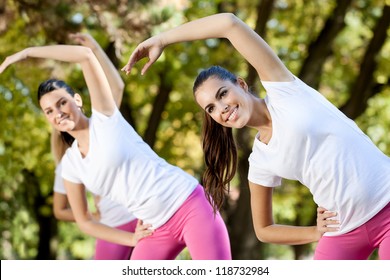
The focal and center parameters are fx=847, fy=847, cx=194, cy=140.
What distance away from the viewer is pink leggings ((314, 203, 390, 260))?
365 centimetres

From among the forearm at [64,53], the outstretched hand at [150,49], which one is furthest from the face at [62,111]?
the outstretched hand at [150,49]

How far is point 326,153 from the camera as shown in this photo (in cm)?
355

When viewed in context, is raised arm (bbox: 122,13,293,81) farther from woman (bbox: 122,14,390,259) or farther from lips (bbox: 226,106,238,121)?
lips (bbox: 226,106,238,121)

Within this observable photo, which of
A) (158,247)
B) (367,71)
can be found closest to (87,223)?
(158,247)

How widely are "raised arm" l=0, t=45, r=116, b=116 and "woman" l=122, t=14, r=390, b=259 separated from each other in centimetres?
79

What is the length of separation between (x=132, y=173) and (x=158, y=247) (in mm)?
421

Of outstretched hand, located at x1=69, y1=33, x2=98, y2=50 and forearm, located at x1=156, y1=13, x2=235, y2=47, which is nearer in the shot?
forearm, located at x1=156, y1=13, x2=235, y2=47

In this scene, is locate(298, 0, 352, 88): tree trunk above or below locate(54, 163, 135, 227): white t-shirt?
above

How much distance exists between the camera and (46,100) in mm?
4551

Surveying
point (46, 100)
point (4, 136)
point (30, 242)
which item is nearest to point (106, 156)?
point (46, 100)

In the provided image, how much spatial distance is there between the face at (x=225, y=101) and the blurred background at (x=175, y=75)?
3.81 m

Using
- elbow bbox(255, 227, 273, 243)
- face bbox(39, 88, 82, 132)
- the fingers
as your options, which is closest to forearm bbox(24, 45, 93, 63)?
face bbox(39, 88, 82, 132)

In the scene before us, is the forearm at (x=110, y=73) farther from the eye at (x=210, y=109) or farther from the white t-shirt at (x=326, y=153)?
the white t-shirt at (x=326, y=153)

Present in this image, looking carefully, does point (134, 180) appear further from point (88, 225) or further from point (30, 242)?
point (30, 242)
